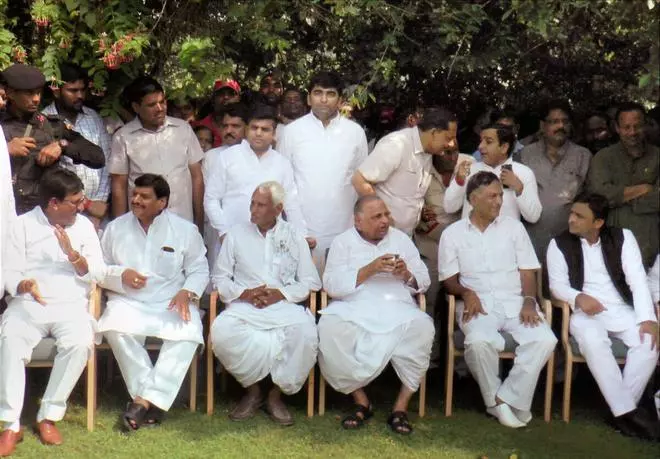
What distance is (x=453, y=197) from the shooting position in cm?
790

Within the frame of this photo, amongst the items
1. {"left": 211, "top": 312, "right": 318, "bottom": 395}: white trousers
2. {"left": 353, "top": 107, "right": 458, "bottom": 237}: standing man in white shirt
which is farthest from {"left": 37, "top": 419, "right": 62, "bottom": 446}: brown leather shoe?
{"left": 353, "top": 107, "right": 458, "bottom": 237}: standing man in white shirt

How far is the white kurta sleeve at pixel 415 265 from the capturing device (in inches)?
296

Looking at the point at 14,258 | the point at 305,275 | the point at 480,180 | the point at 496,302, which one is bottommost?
the point at 496,302

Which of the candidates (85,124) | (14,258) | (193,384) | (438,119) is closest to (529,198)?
(438,119)

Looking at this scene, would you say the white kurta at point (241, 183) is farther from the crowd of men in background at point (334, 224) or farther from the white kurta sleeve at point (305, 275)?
the white kurta sleeve at point (305, 275)

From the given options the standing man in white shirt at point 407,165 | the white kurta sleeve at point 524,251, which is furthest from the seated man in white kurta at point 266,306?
the white kurta sleeve at point 524,251

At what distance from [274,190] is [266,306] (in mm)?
773

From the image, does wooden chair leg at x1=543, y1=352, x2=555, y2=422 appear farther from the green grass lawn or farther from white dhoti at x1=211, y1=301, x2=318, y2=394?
white dhoti at x1=211, y1=301, x2=318, y2=394

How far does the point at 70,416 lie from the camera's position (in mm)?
7094

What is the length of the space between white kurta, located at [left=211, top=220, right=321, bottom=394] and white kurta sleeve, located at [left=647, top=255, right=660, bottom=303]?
236cm

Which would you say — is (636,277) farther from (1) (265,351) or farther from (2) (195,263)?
(2) (195,263)

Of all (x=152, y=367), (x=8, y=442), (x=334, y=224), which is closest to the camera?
(x=8, y=442)

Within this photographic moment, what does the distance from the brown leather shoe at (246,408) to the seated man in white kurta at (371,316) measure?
1.61 feet

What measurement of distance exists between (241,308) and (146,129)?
154 cm
